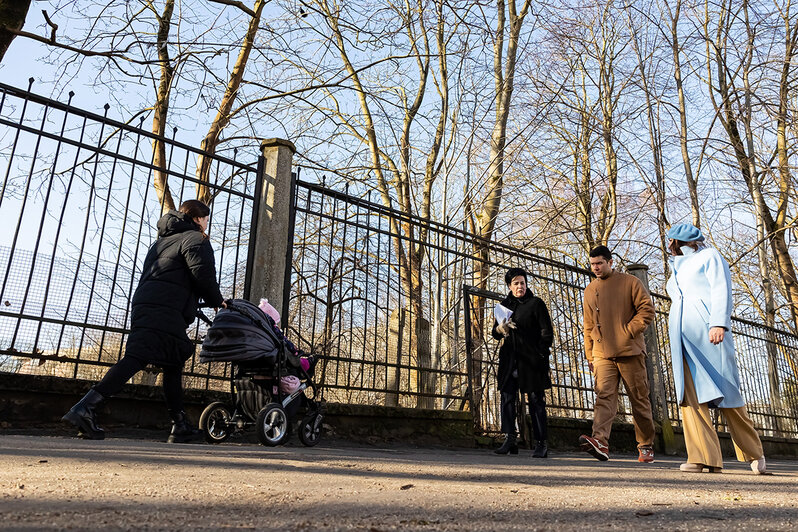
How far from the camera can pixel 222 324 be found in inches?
193

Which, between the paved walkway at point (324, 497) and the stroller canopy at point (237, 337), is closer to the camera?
the paved walkway at point (324, 497)

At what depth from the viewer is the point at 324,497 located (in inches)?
87.4

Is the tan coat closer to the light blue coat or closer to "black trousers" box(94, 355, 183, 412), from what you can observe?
the light blue coat

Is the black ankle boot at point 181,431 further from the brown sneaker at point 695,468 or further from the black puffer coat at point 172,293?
the brown sneaker at point 695,468

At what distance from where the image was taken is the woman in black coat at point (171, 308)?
4.72m

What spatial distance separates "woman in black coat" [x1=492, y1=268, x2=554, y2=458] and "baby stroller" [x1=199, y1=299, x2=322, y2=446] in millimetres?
2315

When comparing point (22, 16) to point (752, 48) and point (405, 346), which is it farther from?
point (752, 48)

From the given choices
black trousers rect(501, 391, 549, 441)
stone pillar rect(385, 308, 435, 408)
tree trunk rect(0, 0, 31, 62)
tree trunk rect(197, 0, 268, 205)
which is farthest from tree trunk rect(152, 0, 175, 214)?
black trousers rect(501, 391, 549, 441)

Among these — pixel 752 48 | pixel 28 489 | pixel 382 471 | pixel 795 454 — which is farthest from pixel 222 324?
pixel 795 454

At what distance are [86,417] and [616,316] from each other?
4.79 m

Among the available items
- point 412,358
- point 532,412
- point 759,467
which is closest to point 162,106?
point 412,358

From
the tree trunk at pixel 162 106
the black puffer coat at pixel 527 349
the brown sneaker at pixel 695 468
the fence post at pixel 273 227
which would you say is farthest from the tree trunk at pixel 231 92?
the brown sneaker at pixel 695 468

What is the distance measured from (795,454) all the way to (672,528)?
12870mm

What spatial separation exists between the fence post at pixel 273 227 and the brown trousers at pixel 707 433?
145 inches
